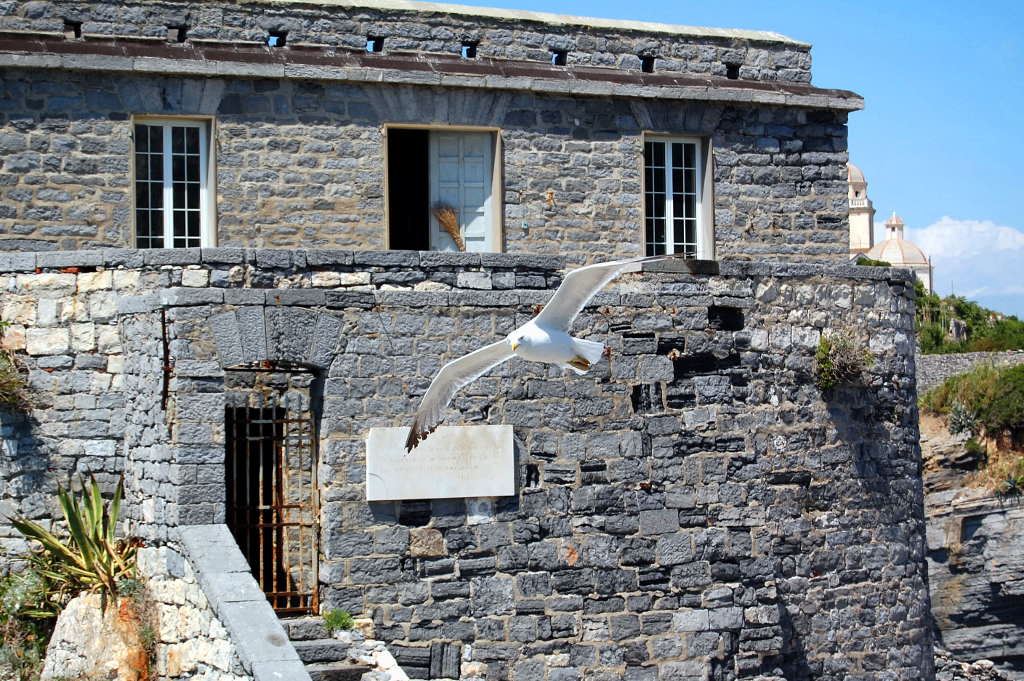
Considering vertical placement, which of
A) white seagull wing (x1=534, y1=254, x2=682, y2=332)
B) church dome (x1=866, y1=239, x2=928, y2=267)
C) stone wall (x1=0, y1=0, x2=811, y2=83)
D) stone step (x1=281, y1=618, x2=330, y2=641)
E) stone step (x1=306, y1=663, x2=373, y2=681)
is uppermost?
church dome (x1=866, y1=239, x2=928, y2=267)

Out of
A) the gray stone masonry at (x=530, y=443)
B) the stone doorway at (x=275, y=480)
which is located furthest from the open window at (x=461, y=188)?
the gray stone masonry at (x=530, y=443)

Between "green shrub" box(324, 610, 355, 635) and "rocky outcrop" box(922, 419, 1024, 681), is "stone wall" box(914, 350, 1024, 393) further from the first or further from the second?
"green shrub" box(324, 610, 355, 635)

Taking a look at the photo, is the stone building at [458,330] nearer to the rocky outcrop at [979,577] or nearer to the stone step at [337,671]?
the stone step at [337,671]

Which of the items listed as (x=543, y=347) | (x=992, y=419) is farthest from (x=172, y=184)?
(x=992, y=419)

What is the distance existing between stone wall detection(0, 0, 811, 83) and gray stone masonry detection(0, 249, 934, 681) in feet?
10.4

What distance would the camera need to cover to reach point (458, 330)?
35.4 ft

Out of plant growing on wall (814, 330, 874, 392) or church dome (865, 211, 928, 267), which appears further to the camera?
church dome (865, 211, 928, 267)

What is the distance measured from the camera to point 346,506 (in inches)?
411

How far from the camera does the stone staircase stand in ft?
31.9

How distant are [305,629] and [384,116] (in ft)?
17.9

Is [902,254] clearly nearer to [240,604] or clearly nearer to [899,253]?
[899,253]

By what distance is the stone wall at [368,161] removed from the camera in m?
12.8

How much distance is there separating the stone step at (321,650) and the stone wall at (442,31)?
242 inches

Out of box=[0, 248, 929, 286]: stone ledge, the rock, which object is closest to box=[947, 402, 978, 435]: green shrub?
box=[0, 248, 929, 286]: stone ledge
